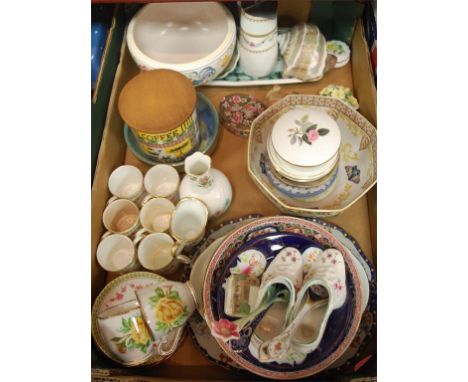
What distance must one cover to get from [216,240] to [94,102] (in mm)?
357

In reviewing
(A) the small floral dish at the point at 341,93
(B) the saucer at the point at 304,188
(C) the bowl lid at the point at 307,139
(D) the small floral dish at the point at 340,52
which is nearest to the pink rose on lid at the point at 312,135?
(C) the bowl lid at the point at 307,139

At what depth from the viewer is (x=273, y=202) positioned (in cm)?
77

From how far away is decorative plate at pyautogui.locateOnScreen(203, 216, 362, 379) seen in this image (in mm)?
589

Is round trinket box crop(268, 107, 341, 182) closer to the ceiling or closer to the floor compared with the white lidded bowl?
closer to the floor

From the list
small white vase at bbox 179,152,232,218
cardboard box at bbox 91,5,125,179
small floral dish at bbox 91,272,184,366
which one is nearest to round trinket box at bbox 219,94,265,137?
small white vase at bbox 179,152,232,218

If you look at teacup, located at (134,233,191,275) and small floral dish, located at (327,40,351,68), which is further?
small floral dish, located at (327,40,351,68)

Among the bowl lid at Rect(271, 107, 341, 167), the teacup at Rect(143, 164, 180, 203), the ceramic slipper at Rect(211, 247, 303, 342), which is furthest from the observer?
the teacup at Rect(143, 164, 180, 203)

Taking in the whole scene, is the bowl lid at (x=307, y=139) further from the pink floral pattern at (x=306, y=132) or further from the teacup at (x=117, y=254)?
the teacup at (x=117, y=254)

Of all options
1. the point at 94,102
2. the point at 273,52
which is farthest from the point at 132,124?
the point at 273,52

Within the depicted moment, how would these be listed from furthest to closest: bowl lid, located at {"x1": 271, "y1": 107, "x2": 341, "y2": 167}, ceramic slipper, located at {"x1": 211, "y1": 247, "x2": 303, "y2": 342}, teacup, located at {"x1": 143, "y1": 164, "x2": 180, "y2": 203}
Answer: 1. teacup, located at {"x1": 143, "y1": 164, "x2": 180, "y2": 203}
2. bowl lid, located at {"x1": 271, "y1": 107, "x2": 341, "y2": 167}
3. ceramic slipper, located at {"x1": 211, "y1": 247, "x2": 303, "y2": 342}

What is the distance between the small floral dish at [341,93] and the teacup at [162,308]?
53 centimetres

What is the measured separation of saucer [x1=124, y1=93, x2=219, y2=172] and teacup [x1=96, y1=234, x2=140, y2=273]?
0.58ft

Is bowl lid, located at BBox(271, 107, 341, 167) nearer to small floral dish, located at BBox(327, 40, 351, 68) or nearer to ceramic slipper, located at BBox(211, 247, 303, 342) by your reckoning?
ceramic slipper, located at BBox(211, 247, 303, 342)

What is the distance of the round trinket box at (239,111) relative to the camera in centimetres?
85
